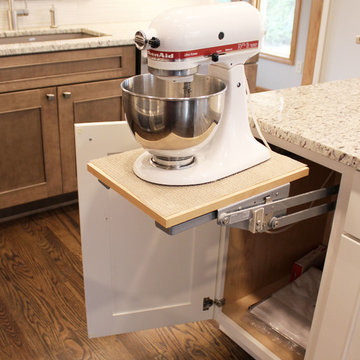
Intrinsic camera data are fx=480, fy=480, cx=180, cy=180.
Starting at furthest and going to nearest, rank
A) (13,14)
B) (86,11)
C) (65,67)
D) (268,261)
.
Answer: (86,11), (13,14), (65,67), (268,261)

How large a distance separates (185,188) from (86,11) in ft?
7.50

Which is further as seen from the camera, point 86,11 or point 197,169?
point 86,11

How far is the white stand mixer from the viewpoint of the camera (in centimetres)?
93

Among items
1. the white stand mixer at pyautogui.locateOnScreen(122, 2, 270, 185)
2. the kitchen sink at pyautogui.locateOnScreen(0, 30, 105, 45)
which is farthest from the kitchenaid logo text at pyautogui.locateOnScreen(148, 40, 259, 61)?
the kitchen sink at pyautogui.locateOnScreen(0, 30, 105, 45)

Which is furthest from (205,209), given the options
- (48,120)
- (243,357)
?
(48,120)

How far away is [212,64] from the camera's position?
1103 mm

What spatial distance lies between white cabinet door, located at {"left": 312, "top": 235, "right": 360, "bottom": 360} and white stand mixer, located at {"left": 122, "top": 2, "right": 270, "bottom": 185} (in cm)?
31

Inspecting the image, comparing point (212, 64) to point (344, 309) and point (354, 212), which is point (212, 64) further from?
point (344, 309)

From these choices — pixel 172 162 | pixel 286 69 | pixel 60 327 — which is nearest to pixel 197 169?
pixel 172 162

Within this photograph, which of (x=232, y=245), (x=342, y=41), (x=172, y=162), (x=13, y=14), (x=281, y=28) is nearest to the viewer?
(x=172, y=162)

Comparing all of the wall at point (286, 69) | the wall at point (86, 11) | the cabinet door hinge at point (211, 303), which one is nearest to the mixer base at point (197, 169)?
the cabinet door hinge at point (211, 303)

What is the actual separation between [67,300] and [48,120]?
2.92 ft

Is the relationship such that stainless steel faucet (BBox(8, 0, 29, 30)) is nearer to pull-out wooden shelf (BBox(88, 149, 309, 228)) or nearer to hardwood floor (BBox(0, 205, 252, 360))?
hardwood floor (BBox(0, 205, 252, 360))

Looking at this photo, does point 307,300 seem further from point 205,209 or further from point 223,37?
point 223,37
